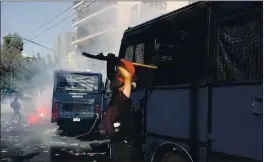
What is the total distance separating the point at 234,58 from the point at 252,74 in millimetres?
374

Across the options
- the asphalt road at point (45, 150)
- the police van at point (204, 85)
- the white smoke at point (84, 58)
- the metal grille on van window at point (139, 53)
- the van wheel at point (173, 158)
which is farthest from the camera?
the white smoke at point (84, 58)

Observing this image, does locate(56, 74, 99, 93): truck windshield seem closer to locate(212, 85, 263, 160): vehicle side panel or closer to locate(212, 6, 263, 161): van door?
locate(212, 6, 263, 161): van door

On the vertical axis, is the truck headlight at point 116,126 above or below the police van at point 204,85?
below

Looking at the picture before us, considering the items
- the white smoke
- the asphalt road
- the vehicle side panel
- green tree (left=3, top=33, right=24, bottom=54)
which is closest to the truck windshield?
the white smoke

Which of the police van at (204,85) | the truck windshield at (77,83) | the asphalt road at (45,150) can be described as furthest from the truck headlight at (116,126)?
the truck windshield at (77,83)

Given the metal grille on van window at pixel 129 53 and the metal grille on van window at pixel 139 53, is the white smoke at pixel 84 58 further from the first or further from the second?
the metal grille on van window at pixel 139 53

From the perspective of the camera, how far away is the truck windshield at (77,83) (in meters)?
16.2

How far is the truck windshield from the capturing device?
16.2 m

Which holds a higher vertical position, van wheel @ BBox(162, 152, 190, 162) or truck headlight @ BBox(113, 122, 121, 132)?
truck headlight @ BBox(113, 122, 121, 132)

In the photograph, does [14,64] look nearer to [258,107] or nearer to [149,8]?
[149,8]

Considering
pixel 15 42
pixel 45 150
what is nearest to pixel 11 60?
pixel 15 42

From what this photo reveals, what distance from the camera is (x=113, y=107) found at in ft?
15.7

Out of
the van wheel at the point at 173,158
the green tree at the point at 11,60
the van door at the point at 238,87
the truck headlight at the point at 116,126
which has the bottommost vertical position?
the van wheel at the point at 173,158

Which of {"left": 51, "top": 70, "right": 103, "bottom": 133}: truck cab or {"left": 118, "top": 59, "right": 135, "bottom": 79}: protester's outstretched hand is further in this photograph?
{"left": 51, "top": 70, "right": 103, "bottom": 133}: truck cab
